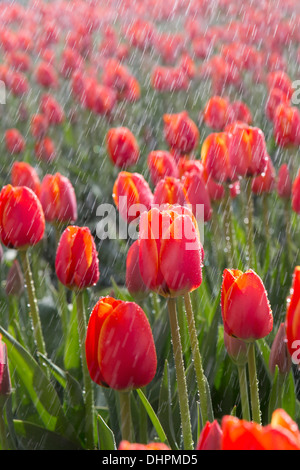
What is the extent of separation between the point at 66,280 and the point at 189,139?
4.09 feet

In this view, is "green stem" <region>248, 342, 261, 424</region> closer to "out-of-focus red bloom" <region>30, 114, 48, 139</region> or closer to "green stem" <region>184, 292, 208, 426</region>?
"green stem" <region>184, 292, 208, 426</region>

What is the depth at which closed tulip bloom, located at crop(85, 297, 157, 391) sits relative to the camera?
98 cm

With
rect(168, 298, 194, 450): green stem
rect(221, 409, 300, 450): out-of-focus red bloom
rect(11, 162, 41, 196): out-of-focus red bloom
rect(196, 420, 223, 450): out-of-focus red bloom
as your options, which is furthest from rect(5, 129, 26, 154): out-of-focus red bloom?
rect(221, 409, 300, 450): out-of-focus red bloom

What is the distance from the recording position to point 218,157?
1.81 meters

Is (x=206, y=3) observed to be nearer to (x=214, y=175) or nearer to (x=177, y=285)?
(x=214, y=175)

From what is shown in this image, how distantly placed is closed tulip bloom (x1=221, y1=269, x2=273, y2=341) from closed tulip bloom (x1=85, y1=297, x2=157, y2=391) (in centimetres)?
17

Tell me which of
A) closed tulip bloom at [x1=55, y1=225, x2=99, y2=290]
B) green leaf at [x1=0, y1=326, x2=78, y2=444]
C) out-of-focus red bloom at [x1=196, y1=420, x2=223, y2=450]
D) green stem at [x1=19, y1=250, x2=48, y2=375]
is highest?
closed tulip bloom at [x1=55, y1=225, x2=99, y2=290]

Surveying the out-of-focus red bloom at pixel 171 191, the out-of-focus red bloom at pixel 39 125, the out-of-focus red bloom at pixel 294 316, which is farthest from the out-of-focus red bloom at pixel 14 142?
the out-of-focus red bloom at pixel 294 316

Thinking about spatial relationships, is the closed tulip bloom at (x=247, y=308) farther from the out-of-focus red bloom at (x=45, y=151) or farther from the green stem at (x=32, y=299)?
the out-of-focus red bloom at (x=45, y=151)

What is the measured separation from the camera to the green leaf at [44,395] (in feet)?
4.80

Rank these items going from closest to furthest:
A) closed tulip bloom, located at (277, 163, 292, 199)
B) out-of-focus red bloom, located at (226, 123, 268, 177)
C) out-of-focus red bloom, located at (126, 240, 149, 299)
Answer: out-of-focus red bloom, located at (126, 240, 149, 299) → out-of-focus red bloom, located at (226, 123, 268, 177) → closed tulip bloom, located at (277, 163, 292, 199)

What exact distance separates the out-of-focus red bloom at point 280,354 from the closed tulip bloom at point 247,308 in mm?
214

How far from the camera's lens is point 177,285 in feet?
3.66
